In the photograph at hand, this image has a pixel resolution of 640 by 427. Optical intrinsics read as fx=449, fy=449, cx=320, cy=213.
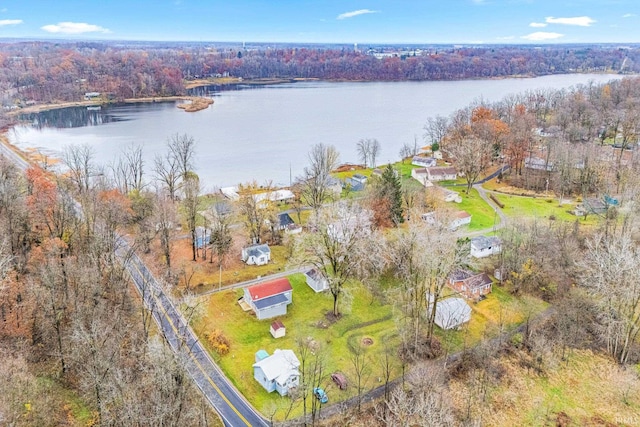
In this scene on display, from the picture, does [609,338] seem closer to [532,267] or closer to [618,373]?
[618,373]

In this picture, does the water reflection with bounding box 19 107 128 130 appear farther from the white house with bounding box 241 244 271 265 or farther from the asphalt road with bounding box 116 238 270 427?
the asphalt road with bounding box 116 238 270 427

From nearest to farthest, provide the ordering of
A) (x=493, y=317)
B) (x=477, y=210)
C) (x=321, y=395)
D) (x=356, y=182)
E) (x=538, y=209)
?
(x=321, y=395) → (x=493, y=317) → (x=538, y=209) → (x=477, y=210) → (x=356, y=182)

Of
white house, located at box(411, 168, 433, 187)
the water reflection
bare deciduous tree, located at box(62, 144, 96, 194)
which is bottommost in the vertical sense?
white house, located at box(411, 168, 433, 187)

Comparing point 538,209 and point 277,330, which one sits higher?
point 538,209

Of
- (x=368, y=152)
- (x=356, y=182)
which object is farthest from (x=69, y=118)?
(x=356, y=182)

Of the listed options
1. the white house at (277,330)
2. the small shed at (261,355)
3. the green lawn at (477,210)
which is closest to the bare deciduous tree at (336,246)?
the white house at (277,330)

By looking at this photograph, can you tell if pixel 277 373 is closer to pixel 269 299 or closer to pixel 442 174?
pixel 269 299

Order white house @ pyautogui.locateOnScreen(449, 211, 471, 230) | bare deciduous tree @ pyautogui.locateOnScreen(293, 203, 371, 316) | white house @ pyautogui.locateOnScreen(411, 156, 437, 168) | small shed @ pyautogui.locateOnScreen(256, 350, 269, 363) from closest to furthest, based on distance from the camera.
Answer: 1. small shed @ pyautogui.locateOnScreen(256, 350, 269, 363)
2. bare deciduous tree @ pyautogui.locateOnScreen(293, 203, 371, 316)
3. white house @ pyautogui.locateOnScreen(449, 211, 471, 230)
4. white house @ pyautogui.locateOnScreen(411, 156, 437, 168)

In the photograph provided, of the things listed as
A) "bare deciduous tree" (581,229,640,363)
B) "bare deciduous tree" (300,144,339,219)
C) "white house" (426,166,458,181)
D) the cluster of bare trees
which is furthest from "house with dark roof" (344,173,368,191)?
"bare deciduous tree" (581,229,640,363)
